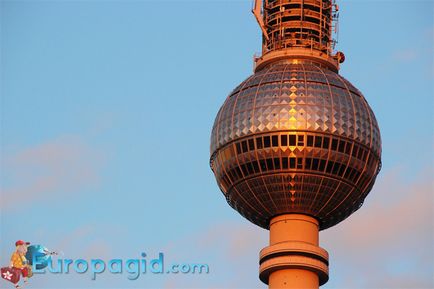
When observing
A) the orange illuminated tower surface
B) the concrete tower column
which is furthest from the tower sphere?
the concrete tower column

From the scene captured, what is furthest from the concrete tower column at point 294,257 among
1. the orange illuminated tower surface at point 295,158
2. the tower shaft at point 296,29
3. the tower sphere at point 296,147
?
the tower shaft at point 296,29

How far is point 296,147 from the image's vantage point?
4847 inches

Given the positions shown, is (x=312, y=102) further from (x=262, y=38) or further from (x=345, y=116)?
(x=262, y=38)

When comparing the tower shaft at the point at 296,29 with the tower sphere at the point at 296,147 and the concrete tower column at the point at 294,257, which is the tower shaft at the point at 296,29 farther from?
the concrete tower column at the point at 294,257

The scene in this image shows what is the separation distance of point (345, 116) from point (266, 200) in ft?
36.2

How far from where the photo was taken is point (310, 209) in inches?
4936

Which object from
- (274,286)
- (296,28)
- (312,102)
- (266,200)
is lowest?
(274,286)

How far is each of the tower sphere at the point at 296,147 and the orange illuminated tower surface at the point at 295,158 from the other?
94 mm

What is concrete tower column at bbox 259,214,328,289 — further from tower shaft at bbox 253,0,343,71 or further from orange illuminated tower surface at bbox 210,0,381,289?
tower shaft at bbox 253,0,343,71

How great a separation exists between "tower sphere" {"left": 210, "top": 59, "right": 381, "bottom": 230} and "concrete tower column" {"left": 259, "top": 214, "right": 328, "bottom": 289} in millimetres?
1253

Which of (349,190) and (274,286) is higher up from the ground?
(349,190)

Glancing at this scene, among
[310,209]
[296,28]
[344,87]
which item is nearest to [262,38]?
[296,28]

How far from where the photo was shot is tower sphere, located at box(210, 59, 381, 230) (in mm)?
123250

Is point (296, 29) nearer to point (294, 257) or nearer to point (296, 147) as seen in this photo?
point (296, 147)
